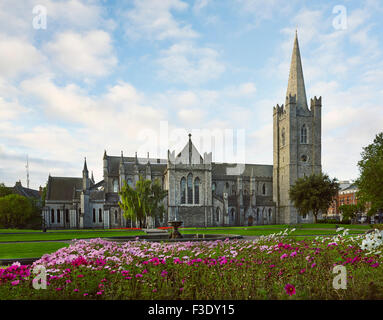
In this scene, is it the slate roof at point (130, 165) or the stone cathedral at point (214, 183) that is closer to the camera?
the stone cathedral at point (214, 183)

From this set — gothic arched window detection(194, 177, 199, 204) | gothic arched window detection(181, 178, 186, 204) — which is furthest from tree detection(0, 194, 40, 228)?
gothic arched window detection(194, 177, 199, 204)

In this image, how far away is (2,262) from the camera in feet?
34.5

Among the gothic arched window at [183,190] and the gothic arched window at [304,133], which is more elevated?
the gothic arched window at [304,133]

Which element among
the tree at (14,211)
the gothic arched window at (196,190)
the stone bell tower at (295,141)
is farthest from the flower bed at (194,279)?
the stone bell tower at (295,141)

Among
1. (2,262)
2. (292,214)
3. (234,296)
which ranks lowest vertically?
(292,214)

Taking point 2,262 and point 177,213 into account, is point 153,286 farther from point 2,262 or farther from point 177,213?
point 177,213

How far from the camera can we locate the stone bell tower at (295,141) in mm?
61625

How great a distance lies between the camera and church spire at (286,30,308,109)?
64.6 m

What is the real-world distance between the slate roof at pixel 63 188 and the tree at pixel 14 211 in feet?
24.7

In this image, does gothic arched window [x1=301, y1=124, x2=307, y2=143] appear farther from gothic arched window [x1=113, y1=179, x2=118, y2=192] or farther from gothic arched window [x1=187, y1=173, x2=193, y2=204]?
gothic arched window [x1=113, y1=179, x2=118, y2=192]

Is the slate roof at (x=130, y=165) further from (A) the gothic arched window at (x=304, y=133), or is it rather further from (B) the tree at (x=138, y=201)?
(A) the gothic arched window at (x=304, y=133)

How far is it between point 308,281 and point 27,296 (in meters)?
5.11

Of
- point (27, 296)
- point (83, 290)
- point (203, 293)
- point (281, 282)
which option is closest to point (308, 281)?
point (281, 282)

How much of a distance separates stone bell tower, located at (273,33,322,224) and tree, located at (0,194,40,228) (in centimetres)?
4553
